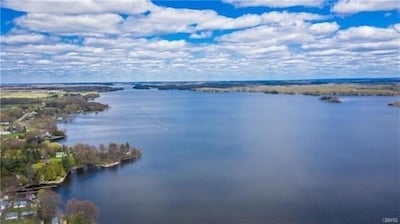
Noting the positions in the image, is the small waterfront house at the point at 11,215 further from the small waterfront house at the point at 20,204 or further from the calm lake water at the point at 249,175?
the calm lake water at the point at 249,175

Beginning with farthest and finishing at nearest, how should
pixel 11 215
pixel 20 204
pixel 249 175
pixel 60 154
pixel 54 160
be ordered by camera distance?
pixel 60 154 < pixel 54 160 < pixel 249 175 < pixel 20 204 < pixel 11 215

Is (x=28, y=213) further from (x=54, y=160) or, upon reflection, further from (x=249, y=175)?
(x=249, y=175)

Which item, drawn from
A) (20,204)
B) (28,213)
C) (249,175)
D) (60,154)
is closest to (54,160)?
(60,154)

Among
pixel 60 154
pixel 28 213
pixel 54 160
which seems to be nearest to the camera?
pixel 28 213

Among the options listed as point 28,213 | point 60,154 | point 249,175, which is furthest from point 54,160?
point 249,175

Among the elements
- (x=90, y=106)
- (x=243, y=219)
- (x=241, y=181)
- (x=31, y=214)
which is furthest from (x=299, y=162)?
(x=90, y=106)

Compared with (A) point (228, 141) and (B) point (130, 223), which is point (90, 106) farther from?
(B) point (130, 223)

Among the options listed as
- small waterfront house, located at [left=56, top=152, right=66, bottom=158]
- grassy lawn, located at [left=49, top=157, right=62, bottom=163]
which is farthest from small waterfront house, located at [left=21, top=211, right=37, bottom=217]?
small waterfront house, located at [left=56, top=152, right=66, bottom=158]

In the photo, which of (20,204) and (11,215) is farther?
(20,204)
